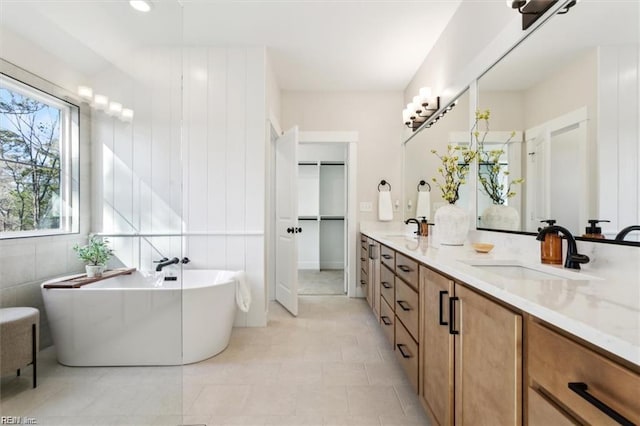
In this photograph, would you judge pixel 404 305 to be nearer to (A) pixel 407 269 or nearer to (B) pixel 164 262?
(A) pixel 407 269

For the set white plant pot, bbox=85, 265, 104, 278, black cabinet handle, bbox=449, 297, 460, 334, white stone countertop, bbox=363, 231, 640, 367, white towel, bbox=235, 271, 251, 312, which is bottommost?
white towel, bbox=235, 271, 251, 312

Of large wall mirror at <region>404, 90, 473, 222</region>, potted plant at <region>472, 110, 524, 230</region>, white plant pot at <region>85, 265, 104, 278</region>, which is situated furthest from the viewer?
large wall mirror at <region>404, 90, 473, 222</region>

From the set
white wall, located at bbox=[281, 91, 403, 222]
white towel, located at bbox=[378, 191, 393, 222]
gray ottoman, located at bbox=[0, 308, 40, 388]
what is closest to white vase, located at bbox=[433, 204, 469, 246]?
white towel, located at bbox=[378, 191, 393, 222]

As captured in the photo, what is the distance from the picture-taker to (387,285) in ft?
7.82

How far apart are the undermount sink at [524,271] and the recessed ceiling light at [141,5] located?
2.19 metres

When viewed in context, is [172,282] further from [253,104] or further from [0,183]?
[253,104]

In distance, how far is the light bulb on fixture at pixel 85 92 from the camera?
149cm

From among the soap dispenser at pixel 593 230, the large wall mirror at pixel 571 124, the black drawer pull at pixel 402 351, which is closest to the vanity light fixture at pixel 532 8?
the large wall mirror at pixel 571 124

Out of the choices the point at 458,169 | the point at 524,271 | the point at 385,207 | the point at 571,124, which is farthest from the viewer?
the point at 385,207

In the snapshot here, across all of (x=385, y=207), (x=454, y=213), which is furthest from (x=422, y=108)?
(x=454, y=213)

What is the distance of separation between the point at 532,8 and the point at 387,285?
183 centimetres

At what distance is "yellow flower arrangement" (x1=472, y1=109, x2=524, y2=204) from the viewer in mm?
1780

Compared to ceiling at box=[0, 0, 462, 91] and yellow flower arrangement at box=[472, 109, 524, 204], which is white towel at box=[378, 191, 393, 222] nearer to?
ceiling at box=[0, 0, 462, 91]

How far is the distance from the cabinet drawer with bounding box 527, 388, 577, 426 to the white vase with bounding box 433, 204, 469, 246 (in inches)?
55.3
